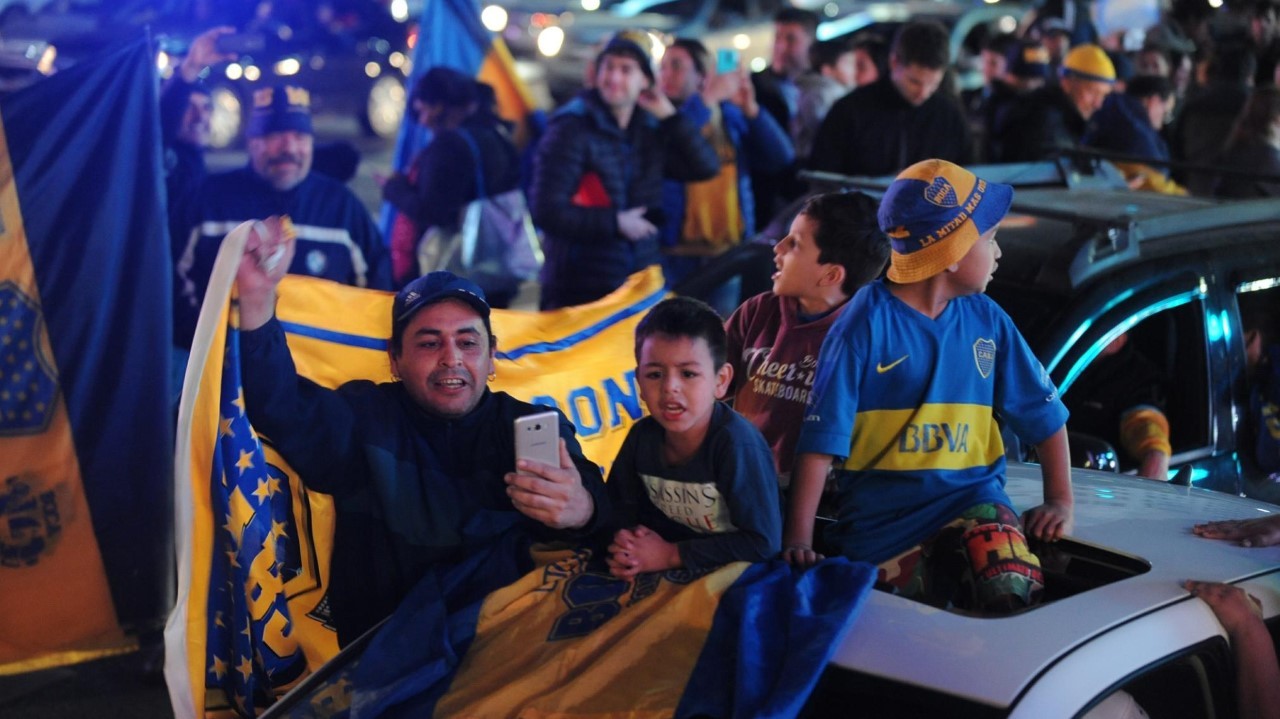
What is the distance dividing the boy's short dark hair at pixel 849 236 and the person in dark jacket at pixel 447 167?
3.95m

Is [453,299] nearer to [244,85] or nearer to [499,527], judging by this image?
[499,527]

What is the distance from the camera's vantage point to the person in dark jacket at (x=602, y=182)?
6637mm

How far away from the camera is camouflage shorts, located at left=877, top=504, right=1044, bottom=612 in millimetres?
3080

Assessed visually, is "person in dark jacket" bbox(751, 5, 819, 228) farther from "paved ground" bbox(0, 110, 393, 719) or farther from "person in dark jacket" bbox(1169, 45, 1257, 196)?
"paved ground" bbox(0, 110, 393, 719)

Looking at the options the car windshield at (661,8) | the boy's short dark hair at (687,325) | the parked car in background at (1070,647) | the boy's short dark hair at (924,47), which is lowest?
the parked car in background at (1070,647)

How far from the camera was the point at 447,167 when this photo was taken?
7.35m

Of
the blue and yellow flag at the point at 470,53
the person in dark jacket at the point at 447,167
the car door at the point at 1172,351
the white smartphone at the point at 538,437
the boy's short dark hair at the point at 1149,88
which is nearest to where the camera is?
the white smartphone at the point at 538,437

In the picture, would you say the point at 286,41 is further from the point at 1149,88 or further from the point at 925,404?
the point at 925,404

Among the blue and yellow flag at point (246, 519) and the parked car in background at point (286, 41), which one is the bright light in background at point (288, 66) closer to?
the parked car in background at point (286, 41)

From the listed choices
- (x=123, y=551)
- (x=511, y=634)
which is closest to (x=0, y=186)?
(x=123, y=551)

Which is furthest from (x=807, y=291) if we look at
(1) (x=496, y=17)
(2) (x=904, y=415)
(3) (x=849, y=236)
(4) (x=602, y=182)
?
(1) (x=496, y=17)

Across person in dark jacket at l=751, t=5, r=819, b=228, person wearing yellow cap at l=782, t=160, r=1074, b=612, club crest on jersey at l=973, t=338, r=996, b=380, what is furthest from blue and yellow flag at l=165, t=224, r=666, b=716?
person in dark jacket at l=751, t=5, r=819, b=228

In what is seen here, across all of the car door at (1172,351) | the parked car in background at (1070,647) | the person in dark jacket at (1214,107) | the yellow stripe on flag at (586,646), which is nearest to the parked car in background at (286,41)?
the person in dark jacket at (1214,107)

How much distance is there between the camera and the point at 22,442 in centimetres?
462
